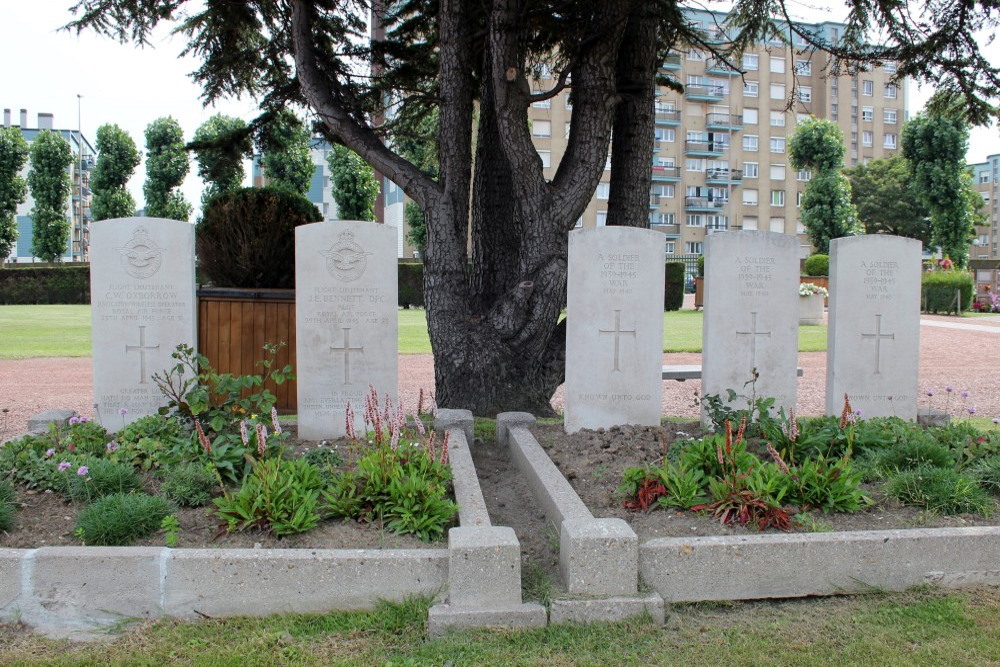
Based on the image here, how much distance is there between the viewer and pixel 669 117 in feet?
200

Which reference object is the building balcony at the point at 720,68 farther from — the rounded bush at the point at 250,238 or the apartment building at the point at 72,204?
the apartment building at the point at 72,204

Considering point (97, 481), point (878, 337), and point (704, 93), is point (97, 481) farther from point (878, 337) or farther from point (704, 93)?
point (704, 93)

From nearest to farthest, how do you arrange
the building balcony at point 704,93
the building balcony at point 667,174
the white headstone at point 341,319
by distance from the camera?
the white headstone at point 341,319 < the building balcony at point 667,174 < the building balcony at point 704,93

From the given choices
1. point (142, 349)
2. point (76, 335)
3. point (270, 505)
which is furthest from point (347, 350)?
point (76, 335)

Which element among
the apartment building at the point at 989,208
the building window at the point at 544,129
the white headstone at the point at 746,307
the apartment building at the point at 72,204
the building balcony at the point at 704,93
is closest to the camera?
the white headstone at the point at 746,307

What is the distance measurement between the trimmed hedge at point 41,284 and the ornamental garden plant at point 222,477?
2989 cm

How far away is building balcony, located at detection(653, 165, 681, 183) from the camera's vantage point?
60.0 meters

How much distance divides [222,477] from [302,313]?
1.80m

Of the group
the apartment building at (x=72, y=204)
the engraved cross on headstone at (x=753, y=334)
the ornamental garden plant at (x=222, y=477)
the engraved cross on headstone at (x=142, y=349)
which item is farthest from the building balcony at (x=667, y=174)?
the ornamental garden plant at (x=222, y=477)

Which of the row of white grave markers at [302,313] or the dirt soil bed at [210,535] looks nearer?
the dirt soil bed at [210,535]

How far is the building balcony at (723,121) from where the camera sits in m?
61.1

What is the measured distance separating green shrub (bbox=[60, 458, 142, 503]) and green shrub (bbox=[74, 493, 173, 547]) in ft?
0.89

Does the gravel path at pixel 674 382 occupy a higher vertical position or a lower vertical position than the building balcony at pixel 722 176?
lower

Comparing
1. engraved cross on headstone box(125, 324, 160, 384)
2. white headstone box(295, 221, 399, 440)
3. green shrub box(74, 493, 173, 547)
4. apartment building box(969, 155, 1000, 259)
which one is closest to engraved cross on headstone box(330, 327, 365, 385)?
white headstone box(295, 221, 399, 440)
